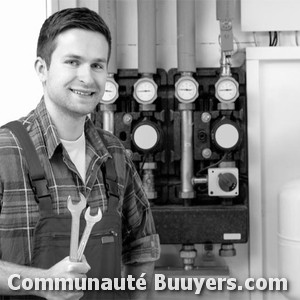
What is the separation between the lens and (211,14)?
2049 mm

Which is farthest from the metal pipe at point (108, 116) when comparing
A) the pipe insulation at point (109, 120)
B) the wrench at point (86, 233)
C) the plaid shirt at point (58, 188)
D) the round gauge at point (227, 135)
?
the wrench at point (86, 233)

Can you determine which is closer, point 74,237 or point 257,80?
point 74,237

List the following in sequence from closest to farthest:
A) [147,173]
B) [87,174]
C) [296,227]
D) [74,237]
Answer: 1. [74,237]
2. [87,174]
3. [296,227]
4. [147,173]

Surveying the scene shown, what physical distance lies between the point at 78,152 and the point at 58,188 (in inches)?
4.5

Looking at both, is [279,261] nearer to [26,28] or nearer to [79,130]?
[79,130]

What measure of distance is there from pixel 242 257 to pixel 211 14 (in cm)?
87

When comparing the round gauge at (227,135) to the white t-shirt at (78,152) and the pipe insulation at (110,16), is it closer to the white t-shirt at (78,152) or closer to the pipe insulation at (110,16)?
the pipe insulation at (110,16)

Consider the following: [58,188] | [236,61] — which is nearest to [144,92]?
[236,61]

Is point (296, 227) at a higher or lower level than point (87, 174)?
lower

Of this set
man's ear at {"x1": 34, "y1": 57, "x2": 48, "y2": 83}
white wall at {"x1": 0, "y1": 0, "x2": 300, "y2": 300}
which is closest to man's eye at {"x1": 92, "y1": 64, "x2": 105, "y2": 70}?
man's ear at {"x1": 34, "y1": 57, "x2": 48, "y2": 83}

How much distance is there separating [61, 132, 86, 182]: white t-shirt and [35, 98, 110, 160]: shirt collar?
0.11 ft

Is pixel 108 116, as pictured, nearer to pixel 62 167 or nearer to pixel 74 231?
pixel 62 167

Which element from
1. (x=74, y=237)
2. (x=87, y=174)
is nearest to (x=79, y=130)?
(x=87, y=174)

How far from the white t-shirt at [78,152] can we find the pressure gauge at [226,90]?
714 mm
